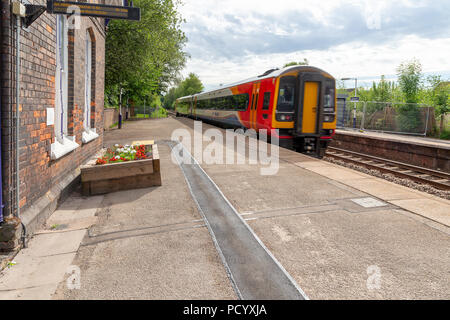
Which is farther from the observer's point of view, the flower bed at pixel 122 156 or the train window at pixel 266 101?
the train window at pixel 266 101

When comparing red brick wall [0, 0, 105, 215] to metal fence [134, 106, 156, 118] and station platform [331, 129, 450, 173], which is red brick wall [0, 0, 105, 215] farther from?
metal fence [134, 106, 156, 118]

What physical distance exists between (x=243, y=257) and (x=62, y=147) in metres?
3.93

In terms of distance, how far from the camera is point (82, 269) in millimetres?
3426

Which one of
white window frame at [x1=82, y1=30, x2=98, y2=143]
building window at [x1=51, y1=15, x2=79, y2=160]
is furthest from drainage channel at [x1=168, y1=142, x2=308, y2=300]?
white window frame at [x1=82, y1=30, x2=98, y2=143]

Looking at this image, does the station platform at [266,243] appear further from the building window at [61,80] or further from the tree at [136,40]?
the tree at [136,40]

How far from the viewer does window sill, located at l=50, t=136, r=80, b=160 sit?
5282mm

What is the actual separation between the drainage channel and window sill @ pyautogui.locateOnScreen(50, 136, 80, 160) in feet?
7.53

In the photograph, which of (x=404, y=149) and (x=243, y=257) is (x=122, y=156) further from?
(x=404, y=149)

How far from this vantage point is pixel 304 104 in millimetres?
12148

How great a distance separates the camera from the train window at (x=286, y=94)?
12.1 m


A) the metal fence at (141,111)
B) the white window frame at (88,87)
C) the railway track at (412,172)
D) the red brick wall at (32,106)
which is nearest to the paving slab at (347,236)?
the railway track at (412,172)

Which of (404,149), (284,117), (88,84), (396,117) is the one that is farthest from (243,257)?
(396,117)
